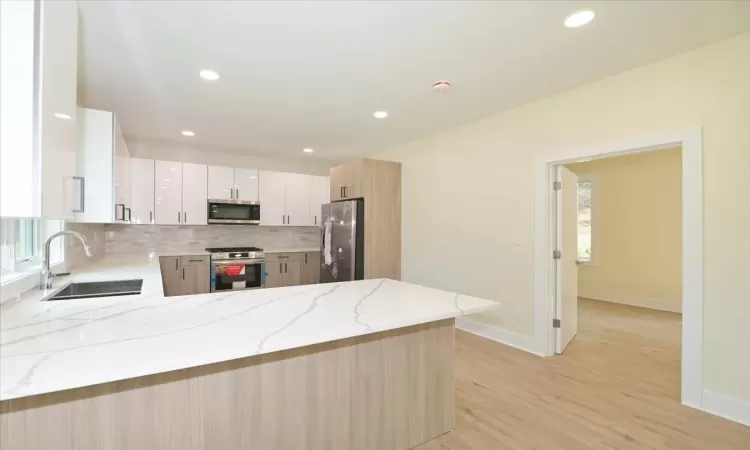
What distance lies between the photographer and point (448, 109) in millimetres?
3430

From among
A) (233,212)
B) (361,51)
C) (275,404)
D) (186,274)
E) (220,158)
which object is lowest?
(275,404)

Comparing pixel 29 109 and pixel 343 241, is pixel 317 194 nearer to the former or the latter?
pixel 343 241

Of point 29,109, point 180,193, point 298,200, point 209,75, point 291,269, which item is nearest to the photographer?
point 29,109

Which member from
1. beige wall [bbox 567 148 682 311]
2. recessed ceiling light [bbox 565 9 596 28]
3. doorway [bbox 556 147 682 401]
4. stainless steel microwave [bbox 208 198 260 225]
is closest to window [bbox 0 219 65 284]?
stainless steel microwave [bbox 208 198 260 225]

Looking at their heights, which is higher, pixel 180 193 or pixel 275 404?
pixel 180 193

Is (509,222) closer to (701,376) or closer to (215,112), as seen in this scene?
(701,376)

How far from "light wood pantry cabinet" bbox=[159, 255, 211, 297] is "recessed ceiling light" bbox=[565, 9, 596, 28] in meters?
4.67

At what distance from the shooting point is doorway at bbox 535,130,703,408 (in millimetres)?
2273

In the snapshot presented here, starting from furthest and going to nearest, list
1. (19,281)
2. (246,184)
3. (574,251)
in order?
1. (246,184)
2. (574,251)
3. (19,281)

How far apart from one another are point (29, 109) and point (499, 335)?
3.78 meters

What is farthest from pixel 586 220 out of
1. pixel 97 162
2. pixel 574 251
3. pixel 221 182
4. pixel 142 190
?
pixel 142 190

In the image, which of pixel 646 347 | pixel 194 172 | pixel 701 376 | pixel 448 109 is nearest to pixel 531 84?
pixel 448 109

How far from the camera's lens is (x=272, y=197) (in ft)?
17.7

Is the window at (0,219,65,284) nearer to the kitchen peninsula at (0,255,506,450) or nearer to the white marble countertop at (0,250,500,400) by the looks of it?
the white marble countertop at (0,250,500,400)
